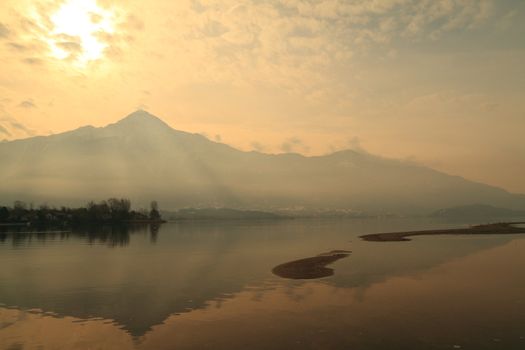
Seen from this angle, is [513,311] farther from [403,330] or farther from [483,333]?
[403,330]

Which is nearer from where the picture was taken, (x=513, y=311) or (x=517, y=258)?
(x=513, y=311)

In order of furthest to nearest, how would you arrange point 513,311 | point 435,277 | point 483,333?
1. point 435,277
2. point 513,311
3. point 483,333

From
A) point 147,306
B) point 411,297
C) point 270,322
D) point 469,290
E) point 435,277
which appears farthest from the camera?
point 435,277

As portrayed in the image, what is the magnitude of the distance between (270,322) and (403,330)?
29.9 feet

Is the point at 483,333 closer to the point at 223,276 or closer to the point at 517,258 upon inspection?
the point at 223,276

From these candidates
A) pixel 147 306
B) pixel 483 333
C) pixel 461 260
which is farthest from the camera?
pixel 461 260

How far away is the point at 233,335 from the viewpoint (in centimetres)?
2567

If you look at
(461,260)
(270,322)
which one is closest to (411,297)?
(270,322)

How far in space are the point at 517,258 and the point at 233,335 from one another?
197ft

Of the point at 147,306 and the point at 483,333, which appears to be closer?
the point at 483,333

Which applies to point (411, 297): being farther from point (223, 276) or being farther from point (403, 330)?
point (223, 276)

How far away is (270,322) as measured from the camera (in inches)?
1135

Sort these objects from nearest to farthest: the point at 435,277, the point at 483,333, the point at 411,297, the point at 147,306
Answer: the point at 483,333 < the point at 147,306 < the point at 411,297 < the point at 435,277

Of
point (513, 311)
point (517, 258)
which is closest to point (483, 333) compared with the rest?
point (513, 311)
